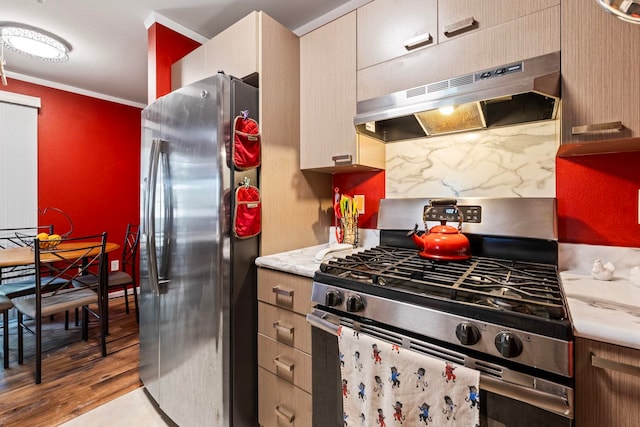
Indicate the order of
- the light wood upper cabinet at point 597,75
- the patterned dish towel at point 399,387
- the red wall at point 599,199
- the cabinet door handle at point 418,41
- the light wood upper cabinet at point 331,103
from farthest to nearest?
1. the light wood upper cabinet at point 331,103
2. the cabinet door handle at point 418,41
3. the red wall at point 599,199
4. the light wood upper cabinet at point 597,75
5. the patterned dish towel at point 399,387

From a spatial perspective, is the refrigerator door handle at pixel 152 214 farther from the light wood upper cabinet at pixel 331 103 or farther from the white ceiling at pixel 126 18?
the white ceiling at pixel 126 18

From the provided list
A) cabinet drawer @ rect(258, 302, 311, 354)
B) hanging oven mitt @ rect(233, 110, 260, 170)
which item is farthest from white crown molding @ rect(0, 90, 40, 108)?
cabinet drawer @ rect(258, 302, 311, 354)

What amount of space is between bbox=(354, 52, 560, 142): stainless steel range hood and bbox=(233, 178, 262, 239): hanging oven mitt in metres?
0.65

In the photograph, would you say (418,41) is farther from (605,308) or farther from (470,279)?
(605,308)

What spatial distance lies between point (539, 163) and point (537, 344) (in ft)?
3.05

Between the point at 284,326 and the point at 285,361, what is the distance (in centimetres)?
17

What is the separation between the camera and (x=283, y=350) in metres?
1.38

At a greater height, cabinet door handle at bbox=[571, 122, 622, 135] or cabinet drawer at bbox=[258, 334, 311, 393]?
cabinet door handle at bbox=[571, 122, 622, 135]

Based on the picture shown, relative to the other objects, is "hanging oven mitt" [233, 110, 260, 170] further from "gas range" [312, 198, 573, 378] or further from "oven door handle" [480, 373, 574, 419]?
"oven door handle" [480, 373, 574, 419]

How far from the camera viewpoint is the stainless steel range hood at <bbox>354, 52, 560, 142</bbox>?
1004 millimetres

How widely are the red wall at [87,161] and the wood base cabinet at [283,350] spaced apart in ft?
11.0

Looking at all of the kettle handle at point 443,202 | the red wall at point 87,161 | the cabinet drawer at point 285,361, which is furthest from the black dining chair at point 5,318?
the kettle handle at point 443,202

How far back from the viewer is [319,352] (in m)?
1.14

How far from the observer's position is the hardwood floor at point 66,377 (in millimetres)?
1711
